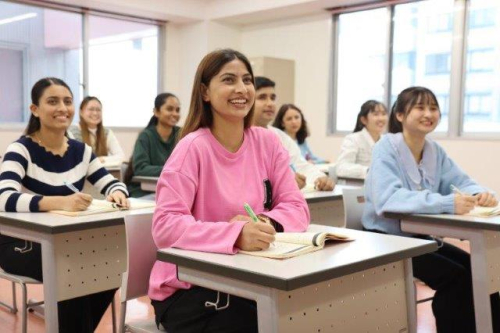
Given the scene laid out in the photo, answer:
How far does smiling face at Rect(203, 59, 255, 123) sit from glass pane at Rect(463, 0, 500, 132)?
4723mm

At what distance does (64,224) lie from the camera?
1973 mm

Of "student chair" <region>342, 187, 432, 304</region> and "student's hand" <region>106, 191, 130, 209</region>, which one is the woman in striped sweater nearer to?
"student's hand" <region>106, 191, 130, 209</region>

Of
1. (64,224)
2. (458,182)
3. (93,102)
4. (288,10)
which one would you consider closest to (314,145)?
(288,10)

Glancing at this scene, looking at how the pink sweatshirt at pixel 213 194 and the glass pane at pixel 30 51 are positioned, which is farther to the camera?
the glass pane at pixel 30 51

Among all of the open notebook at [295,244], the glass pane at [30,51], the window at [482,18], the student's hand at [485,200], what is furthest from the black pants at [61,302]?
the window at [482,18]

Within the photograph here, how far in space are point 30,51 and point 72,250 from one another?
514cm

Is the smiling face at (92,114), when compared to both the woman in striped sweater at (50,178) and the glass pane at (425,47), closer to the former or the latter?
the woman in striped sweater at (50,178)

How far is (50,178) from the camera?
8.29ft

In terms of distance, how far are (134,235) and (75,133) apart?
149 inches

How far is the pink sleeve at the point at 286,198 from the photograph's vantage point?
181 centimetres

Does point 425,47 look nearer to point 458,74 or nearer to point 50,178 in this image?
point 458,74

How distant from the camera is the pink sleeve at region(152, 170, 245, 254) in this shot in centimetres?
149

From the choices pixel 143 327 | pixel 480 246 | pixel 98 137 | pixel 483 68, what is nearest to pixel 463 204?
pixel 480 246

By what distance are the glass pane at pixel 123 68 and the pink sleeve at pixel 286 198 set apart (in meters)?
Result: 5.72
